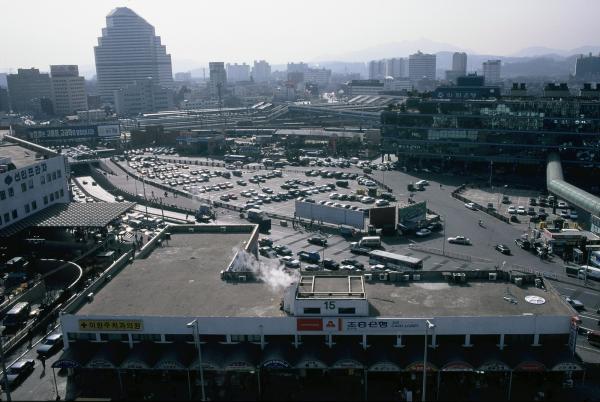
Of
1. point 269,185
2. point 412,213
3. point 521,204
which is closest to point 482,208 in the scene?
point 521,204

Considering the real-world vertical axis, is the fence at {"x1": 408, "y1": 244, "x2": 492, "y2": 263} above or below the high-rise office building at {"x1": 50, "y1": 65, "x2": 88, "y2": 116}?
below

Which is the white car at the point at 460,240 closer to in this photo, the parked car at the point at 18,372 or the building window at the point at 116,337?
the building window at the point at 116,337

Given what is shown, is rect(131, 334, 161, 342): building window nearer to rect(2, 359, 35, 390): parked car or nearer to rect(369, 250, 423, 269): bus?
rect(2, 359, 35, 390): parked car

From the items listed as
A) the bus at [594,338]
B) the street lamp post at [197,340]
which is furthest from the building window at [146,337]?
the bus at [594,338]

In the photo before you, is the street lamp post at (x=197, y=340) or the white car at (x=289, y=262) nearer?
the street lamp post at (x=197, y=340)

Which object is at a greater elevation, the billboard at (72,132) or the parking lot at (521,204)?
the billboard at (72,132)

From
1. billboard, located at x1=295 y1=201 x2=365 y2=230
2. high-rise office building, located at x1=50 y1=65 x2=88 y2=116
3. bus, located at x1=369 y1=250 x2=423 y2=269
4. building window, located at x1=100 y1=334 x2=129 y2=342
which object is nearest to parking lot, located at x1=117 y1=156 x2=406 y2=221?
billboard, located at x1=295 y1=201 x2=365 y2=230
